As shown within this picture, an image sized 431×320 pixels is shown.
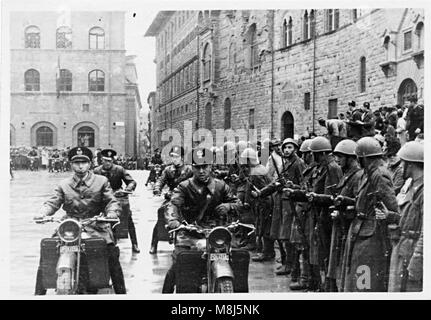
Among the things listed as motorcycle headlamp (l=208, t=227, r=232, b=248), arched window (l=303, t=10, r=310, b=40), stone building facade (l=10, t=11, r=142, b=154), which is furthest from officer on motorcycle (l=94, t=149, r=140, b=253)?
arched window (l=303, t=10, r=310, b=40)

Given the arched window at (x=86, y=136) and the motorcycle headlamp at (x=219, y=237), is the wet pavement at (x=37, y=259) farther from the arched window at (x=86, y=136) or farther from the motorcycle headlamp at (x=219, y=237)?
the motorcycle headlamp at (x=219, y=237)

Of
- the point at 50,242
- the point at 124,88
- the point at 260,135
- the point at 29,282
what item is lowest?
the point at 29,282

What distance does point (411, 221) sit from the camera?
6289 mm

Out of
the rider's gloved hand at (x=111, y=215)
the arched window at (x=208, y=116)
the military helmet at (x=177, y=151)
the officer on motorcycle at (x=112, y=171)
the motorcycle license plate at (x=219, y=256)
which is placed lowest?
the motorcycle license plate at (x=219, y=256)

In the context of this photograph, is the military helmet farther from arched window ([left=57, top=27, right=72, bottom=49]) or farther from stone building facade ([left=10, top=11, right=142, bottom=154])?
arched window ([left=57, top=27, right=72, bottom=49])

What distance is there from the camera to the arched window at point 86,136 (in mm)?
10966

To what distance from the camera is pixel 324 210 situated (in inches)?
307

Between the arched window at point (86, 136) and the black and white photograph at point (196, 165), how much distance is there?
40mm

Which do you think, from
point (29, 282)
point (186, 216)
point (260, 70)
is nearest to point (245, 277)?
point (186, 216)

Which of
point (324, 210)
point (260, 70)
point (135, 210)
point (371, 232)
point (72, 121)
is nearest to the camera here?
point (371, 232)

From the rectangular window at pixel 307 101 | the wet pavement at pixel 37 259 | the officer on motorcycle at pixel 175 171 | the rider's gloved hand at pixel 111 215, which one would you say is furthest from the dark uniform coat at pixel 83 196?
the rectangular window at pixel 307 101

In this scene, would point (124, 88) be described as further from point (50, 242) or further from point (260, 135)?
point (50, 242)

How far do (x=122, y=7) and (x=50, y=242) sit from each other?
10.3 ft

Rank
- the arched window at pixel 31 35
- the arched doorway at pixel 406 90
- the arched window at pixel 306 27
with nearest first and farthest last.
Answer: the arched window at pixel 31 35 < the arched doorway at pixel 406 90 < the arched window at pixel 306 27
